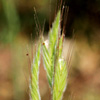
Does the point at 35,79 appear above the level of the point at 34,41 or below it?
above

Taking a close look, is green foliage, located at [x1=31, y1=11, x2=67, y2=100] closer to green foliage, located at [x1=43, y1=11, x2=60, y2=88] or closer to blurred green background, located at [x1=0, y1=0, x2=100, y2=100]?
green foliage, located at [x1=43, y1=11, x2=60, y2=88]

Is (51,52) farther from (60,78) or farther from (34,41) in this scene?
(34,41)

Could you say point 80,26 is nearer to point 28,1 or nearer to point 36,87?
point 28,1

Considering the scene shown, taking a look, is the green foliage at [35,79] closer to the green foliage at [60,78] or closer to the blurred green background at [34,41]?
the green foliage at [60,78]

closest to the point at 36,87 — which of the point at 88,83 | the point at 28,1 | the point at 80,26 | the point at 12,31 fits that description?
the point at 12,31

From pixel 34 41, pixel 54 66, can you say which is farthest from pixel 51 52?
pixel 34 41

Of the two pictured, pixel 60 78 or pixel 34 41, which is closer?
pixel 60 78
